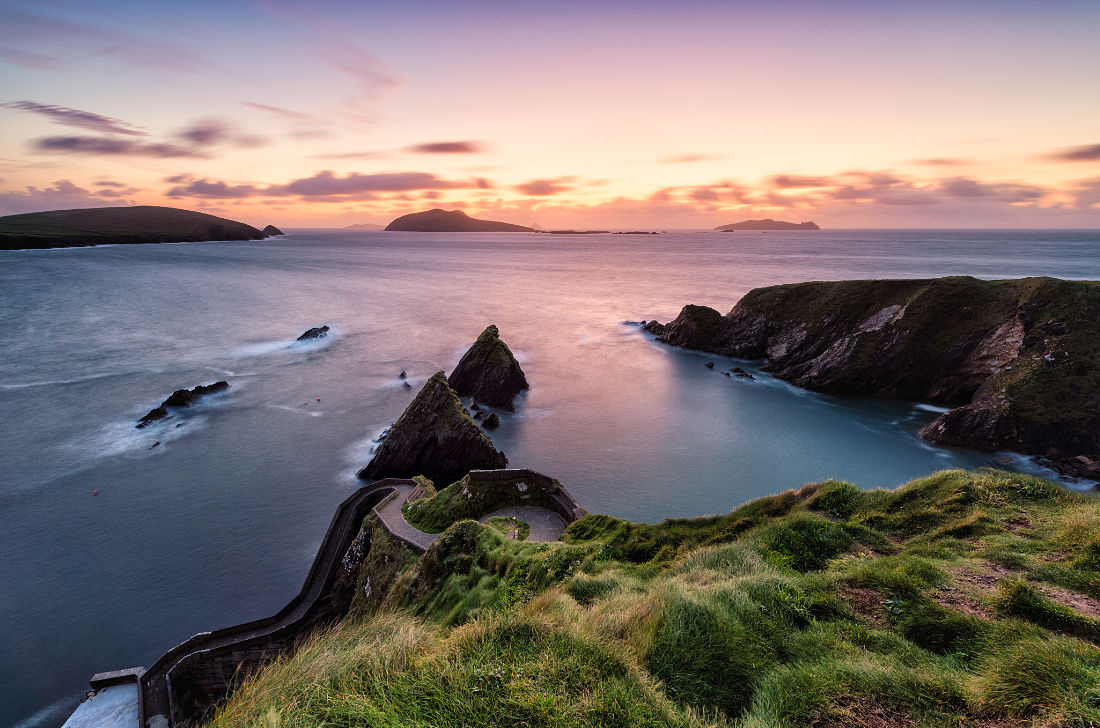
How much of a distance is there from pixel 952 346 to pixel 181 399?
75.8m

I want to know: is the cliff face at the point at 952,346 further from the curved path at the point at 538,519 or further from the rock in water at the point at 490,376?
the curved path at the point at 538,519

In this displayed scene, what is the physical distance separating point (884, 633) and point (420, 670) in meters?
7.67

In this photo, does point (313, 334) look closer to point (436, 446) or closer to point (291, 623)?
point (436, 446)

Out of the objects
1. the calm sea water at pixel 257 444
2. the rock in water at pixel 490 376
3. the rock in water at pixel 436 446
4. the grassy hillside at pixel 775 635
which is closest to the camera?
the grassy hillside at pixel 775 635

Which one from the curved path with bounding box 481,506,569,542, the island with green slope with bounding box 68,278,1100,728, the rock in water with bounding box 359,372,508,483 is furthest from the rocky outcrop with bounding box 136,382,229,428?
the curved path with bounding box 481,506,569,542

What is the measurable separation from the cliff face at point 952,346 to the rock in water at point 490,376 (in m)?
29.9

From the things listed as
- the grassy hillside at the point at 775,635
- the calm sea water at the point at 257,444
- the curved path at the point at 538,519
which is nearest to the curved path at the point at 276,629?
the calm sea water at the point at 257,444

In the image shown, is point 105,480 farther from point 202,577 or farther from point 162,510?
point 202,577

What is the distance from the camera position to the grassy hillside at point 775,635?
4977 mm

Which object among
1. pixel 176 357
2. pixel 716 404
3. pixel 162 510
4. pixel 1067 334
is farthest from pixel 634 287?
pixel 162 510

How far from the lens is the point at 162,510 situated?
29.5 m

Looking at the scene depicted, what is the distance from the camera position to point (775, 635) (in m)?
7.68

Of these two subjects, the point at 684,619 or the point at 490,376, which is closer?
the point at 684,619

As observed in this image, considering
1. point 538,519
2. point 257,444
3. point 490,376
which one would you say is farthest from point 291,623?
point 490,376
